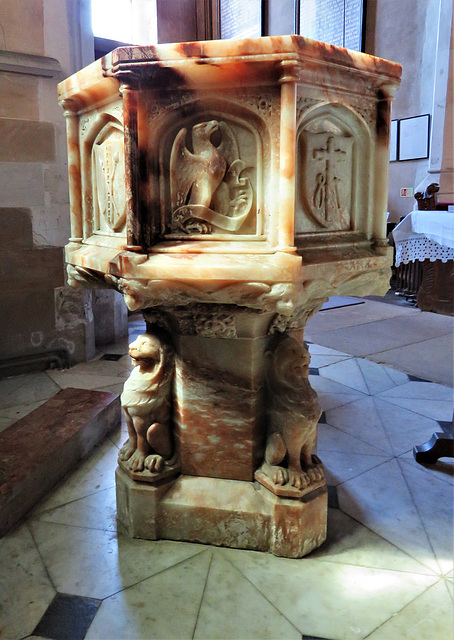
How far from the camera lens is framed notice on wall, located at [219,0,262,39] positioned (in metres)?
8.55

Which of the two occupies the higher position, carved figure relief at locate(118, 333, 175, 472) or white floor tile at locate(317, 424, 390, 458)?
carved figure relief at locate(118, 333, 175, 472)

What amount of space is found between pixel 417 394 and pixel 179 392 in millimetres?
1916

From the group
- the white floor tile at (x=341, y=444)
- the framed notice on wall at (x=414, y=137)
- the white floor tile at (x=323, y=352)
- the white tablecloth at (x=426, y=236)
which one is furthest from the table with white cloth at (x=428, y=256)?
the white floor tile at (x=341, y=444)

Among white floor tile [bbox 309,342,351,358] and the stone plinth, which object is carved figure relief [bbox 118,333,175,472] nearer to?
the stone plinth

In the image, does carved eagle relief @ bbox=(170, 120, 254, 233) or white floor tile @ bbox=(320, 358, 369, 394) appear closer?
carved eagle relief @ bbox=(170, 120, 254, 233)

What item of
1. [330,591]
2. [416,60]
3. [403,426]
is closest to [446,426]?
[403,426]

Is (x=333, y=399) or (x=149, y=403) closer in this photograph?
(x=149, y=403)

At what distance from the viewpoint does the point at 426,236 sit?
5.00 metres

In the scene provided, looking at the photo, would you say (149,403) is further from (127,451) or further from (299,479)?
(299,479)

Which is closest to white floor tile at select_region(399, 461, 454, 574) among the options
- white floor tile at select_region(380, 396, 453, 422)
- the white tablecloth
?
white floor tile at select_region(380, 396, 453, 422)

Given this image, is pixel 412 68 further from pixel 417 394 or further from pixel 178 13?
pixel 417 394

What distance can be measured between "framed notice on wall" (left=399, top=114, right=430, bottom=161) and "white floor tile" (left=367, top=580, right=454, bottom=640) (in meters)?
6.48

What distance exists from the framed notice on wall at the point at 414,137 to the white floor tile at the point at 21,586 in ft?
22.3

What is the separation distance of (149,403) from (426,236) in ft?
13.2
